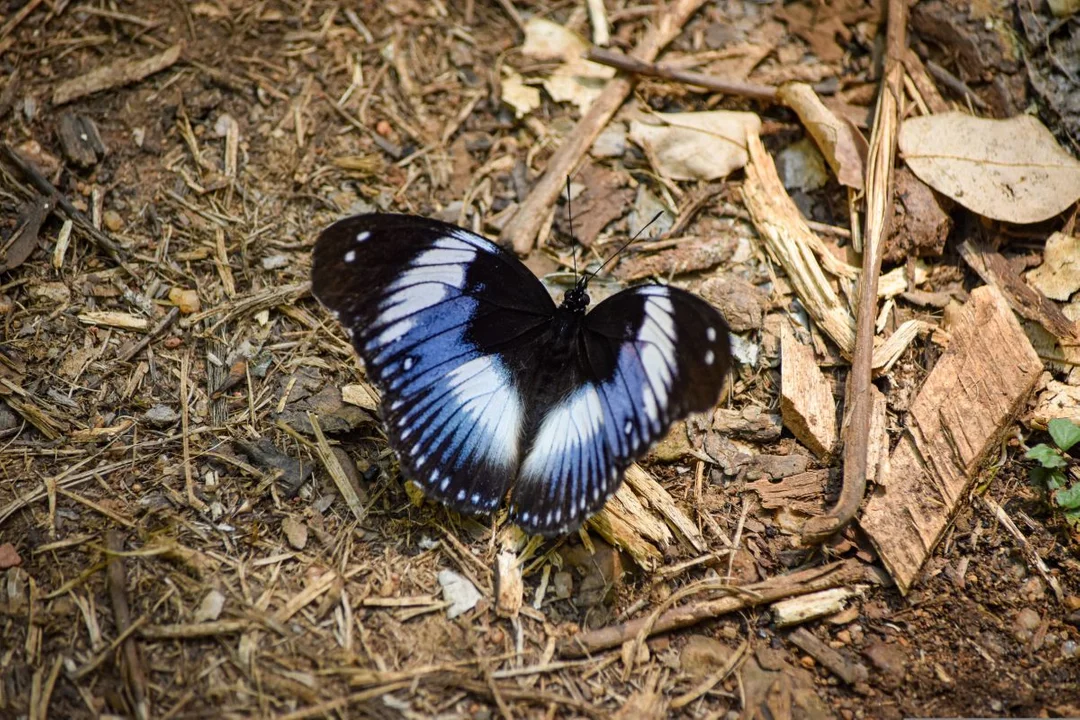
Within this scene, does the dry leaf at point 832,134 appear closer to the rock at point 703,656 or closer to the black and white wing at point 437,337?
the black and white wing at point 437,337

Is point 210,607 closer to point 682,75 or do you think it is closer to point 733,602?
point 733,602

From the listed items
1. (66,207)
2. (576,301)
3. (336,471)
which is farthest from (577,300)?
(66,207)

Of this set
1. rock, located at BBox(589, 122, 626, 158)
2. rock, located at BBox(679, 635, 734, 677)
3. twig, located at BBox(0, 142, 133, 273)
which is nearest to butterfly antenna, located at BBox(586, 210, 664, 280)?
rock, located at BBox(589, 122, 626, 158)

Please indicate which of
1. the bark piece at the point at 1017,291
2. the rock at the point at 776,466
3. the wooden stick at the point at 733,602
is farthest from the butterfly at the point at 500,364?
the bark piece at the point at 1017,291

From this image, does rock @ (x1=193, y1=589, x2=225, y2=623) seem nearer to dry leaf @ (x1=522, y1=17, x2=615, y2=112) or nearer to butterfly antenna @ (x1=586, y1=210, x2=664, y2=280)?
butterfly antenna @ (x1=586, y1=210, x2=664, y2=280)

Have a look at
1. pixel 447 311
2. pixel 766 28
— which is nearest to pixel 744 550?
pixel 447 311

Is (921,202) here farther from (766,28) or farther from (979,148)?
(766,28)
